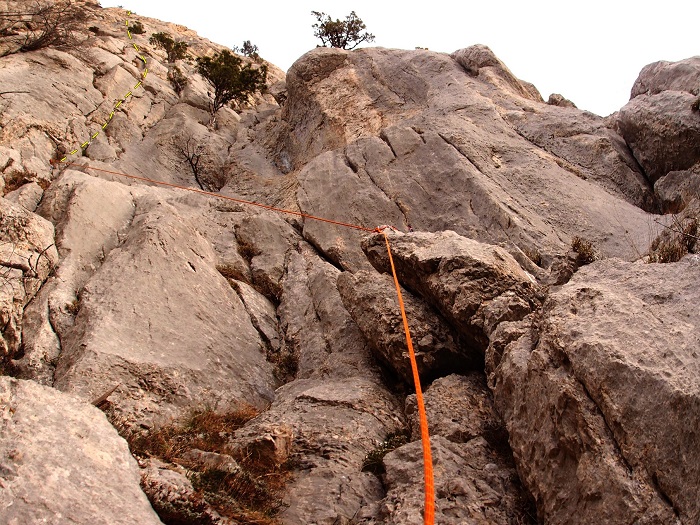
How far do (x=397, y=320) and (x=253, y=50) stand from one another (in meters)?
48.0

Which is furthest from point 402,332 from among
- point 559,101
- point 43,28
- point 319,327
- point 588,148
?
point 43,28

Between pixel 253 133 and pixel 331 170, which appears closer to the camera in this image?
pixel 331 170

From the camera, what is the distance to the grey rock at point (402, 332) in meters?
10.1

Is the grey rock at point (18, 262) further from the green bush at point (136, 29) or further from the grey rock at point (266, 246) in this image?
the green bush at point (136, 29)

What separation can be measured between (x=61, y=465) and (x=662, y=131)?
17.9 m

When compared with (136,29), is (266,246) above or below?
below

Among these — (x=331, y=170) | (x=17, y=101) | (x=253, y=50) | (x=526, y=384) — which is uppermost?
(x=253, y=50)

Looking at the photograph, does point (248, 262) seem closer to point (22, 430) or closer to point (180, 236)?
point (180, 236)

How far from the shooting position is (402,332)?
408 inches

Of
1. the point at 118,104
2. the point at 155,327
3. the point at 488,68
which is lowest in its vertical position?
the point at 155,327

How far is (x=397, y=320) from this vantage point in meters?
10.6

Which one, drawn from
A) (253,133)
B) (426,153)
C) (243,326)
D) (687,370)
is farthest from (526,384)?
(253,133)

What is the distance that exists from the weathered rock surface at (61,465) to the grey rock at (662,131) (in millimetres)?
17032

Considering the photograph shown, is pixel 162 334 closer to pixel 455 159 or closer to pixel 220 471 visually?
pixel 220 471
